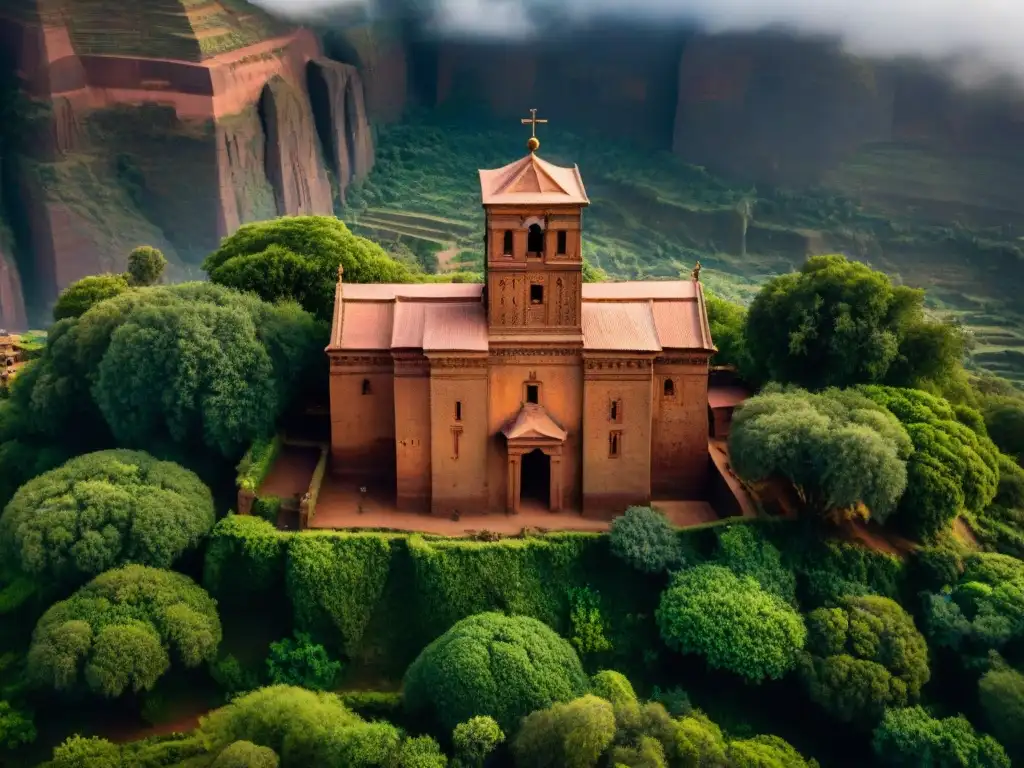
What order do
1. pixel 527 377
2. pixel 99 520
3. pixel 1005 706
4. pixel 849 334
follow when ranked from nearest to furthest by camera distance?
pixel 1005 706 < pixel 99 520 < pixel 527 377 < pixel 849 334

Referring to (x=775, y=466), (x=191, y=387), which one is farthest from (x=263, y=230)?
(x=775, y=466)

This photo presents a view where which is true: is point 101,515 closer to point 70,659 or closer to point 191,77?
point 70,659

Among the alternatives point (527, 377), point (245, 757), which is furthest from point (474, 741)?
point (527, 377)

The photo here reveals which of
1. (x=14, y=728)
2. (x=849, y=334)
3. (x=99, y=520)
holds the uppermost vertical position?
(x=849, y=334)

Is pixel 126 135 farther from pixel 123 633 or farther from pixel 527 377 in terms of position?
pixel 123 633

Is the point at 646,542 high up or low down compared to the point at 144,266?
down
